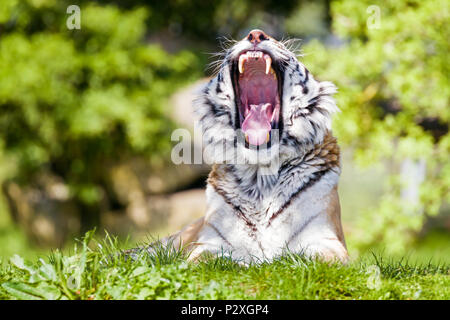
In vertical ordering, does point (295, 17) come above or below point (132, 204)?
above

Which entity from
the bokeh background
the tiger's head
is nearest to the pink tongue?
the tiger's head

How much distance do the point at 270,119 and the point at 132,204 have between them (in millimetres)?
8092

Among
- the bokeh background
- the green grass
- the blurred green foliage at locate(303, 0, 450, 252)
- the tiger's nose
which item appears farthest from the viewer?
the bokeh background

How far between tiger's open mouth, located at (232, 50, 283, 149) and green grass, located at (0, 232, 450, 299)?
0.89 m

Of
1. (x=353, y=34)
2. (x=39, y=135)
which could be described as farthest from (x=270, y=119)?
(x=39, y=135)

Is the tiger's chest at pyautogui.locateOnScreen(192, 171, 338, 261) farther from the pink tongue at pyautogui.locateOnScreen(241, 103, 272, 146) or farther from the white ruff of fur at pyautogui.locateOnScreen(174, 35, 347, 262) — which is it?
the pink tongue at pyautogui.locateOnScreen(241, 103, 272, 146)

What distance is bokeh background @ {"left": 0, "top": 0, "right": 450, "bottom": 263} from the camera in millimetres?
8031

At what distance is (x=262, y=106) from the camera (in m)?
3.70

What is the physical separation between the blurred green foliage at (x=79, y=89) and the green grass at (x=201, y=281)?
7001 mm

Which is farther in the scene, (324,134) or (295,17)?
(295,17)

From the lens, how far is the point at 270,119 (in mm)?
3668

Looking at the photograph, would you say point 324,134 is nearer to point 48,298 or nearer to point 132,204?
point 48,298

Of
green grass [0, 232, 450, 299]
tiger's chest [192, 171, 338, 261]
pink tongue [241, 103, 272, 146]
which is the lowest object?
green grass [0, 232, 450, 299]

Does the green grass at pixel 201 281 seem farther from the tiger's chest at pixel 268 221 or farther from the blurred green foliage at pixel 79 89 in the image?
the blurred green foliage at pixel 79 89
